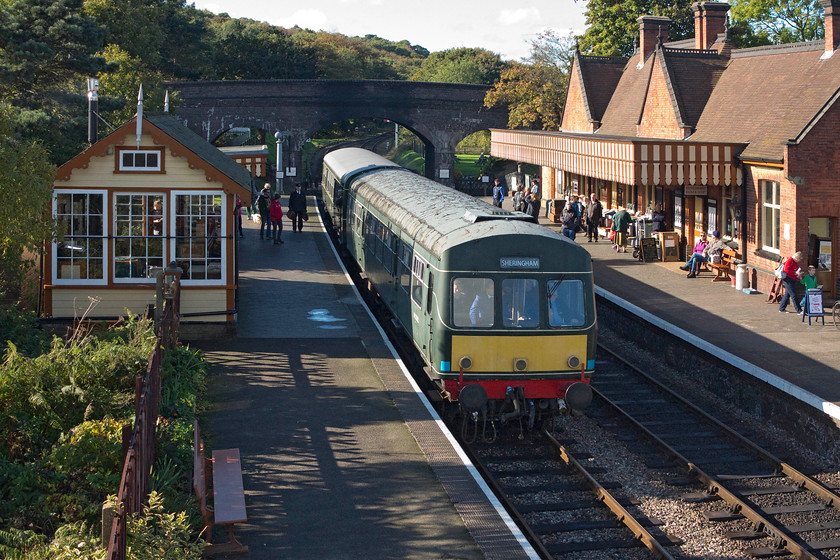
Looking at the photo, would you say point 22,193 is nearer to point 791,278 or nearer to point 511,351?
point 511,351

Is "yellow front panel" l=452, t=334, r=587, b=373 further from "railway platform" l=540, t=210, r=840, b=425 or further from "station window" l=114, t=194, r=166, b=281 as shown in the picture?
"station window" l=114, t=194, r=166, b=281

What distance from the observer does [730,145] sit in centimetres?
2350

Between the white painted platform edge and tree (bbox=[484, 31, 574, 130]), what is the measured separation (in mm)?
29710

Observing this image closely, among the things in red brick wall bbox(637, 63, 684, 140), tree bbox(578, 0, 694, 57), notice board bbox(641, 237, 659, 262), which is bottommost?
notice board bbox(641, 237, 659, 262)

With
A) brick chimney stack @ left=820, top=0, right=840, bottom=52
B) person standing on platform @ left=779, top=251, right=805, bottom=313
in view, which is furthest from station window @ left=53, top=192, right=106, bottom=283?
brick chimney stack @ left=820, top=0, right=840, bottom=52

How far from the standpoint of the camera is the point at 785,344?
17.2m

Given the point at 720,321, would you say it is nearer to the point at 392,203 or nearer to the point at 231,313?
the point at 392,203

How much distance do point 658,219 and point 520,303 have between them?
16.1 meters

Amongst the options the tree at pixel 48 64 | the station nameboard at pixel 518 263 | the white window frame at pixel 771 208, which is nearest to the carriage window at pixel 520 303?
the station nameboard at pixel 518 263

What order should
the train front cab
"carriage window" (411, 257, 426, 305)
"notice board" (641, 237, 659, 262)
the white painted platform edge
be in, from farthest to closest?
"notice board" (641, 237, 659, 262)
"carriage window" (411, 257, 426, 305)
the white painted platform edge
the train front cab

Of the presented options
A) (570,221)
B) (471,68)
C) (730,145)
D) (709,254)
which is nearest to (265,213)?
(570,221)

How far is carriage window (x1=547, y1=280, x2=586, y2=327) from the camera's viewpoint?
1241 centimetres

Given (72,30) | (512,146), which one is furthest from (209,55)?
(72,30)

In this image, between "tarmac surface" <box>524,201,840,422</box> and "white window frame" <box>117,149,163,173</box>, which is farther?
"white window frame" <box>117,149,163,173</box>
